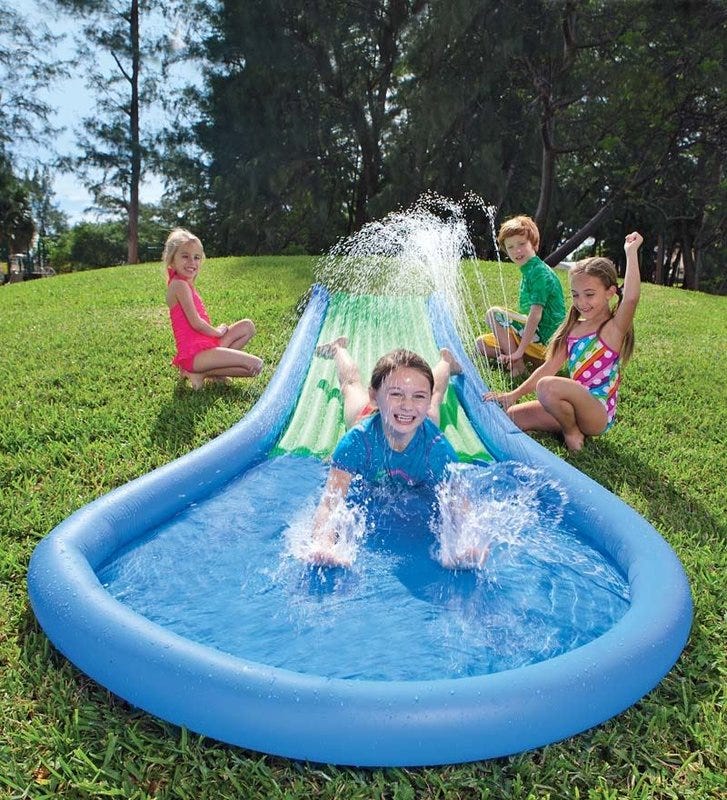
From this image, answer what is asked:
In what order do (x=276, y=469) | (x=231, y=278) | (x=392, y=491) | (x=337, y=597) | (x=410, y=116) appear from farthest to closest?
(x=410, y=116) < (x=231, y=278) < (x=276, y=469) < (x=392, y=491) < (x=337, y=597)

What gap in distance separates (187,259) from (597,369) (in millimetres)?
2467

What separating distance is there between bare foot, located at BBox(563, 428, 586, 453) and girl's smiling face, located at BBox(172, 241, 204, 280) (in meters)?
2.38

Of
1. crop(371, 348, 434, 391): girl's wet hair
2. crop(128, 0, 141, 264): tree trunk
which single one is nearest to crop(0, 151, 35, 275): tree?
crop(128, 0, 141, 264): tree trunk

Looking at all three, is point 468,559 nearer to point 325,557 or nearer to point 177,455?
point 325,557

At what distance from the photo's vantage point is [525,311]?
17.0ft

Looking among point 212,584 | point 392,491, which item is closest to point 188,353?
point 392,491

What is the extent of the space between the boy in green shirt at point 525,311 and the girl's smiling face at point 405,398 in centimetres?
222

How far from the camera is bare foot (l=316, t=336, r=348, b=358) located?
186 inches

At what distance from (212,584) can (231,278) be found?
6701 mm

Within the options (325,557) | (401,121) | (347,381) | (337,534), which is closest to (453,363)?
(347,381)

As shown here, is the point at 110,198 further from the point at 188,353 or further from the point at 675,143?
the point at 188,353

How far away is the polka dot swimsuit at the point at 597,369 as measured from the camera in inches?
147

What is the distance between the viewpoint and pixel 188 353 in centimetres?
453

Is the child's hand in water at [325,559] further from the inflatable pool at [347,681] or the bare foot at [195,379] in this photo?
the bare foot at [195,379]
